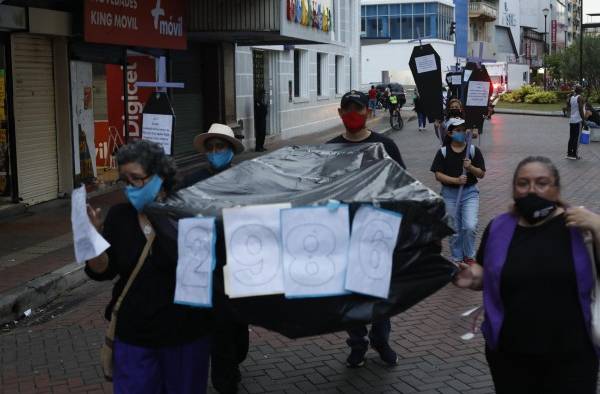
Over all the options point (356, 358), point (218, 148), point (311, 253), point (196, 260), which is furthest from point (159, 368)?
point (356, 358)

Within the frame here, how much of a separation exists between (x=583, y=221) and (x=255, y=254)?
1305mm

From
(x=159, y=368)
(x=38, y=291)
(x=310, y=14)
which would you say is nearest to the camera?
(x=159, y=368)

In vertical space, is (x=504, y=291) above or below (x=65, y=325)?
above

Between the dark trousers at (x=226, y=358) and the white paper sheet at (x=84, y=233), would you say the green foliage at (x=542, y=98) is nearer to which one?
the dark trousers at (x=226, y=358)

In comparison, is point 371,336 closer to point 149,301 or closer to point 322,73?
point 149,301

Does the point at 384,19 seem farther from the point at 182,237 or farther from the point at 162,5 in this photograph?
the point at 182,237

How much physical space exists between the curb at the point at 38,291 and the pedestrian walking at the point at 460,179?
12.7 ft

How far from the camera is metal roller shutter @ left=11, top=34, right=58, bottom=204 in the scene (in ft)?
40.7

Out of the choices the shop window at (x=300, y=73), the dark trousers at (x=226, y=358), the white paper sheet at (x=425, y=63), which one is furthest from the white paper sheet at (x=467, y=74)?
the shop window at (x=300, y=73)

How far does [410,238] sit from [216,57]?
60.3 feet

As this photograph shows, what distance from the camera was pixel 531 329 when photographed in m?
3.44

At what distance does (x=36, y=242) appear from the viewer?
10.1m

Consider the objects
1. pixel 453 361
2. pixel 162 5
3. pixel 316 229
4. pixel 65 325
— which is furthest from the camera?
pixel 162 5

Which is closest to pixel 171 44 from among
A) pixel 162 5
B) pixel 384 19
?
pixel 162 5
